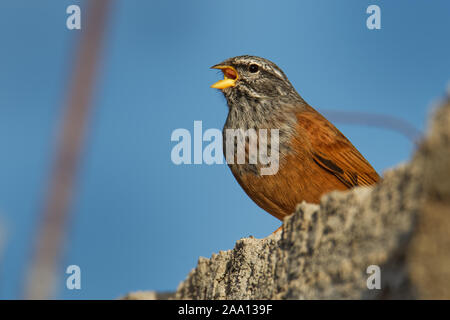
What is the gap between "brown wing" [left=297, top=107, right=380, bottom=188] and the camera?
15.2ft

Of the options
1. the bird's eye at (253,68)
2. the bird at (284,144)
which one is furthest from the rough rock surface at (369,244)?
the bird's eye at (253,68)

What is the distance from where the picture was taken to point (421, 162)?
1709 millimetres

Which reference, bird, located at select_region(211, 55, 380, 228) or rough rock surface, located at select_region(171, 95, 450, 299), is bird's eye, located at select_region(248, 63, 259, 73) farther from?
rough rock surface, located at select_region(171, 95, 450, 299)

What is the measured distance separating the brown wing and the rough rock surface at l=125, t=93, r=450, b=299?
1.49m

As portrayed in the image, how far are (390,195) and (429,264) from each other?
45cm

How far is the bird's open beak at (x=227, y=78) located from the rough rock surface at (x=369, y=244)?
2.23m

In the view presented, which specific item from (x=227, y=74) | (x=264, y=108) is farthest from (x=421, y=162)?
(x=227, y=74)

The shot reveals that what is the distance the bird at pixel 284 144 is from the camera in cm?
429

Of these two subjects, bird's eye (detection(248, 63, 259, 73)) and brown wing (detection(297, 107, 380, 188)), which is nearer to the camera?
brown wing (detection(297, 107, 380, 188))

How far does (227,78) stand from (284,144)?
4.59 ft

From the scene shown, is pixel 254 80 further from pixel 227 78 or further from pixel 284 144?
pixel 284 144

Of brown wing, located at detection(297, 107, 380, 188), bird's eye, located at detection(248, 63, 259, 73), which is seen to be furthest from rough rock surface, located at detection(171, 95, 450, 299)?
bird's eye, located at detection(248, 63, 259, 73)

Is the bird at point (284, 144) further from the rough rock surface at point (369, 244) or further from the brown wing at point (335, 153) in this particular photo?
the rough rock surface at point (369, 244)
